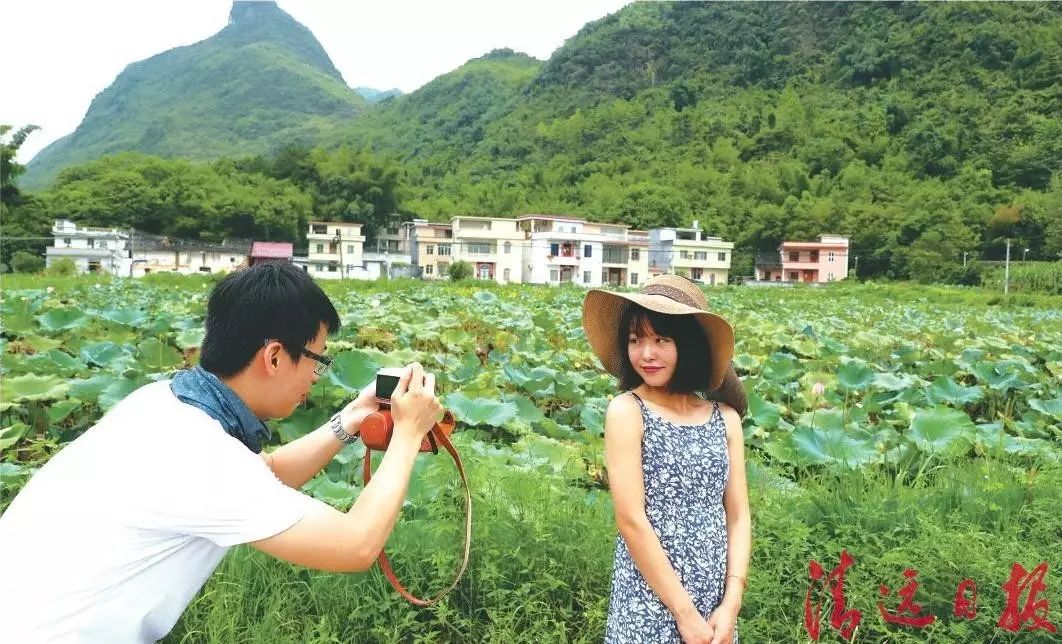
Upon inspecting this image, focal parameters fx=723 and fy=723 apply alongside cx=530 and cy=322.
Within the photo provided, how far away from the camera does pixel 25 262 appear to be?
97.2 feet

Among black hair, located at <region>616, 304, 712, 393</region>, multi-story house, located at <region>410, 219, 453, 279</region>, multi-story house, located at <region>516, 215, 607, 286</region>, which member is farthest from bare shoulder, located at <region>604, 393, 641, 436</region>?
multi-story house, located at <region>410, 219, 453, 279</region>

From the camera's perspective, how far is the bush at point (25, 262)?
29.2 m

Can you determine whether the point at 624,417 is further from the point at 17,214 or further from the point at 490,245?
the point at 490,245

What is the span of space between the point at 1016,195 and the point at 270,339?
51050mm

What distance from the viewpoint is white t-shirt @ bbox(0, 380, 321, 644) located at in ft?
3.51

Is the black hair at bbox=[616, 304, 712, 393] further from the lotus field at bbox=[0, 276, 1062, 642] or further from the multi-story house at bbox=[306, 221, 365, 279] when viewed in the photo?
the multi-story house at bbox=[306, 221, 365, 279]

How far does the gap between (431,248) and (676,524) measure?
41.8 meters

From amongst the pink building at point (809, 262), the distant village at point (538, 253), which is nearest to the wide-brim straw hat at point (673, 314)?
the distant village at point (538, 253)

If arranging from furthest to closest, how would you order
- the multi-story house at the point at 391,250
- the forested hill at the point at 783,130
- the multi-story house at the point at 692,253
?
the forested hill at the point at 783,130
the multi-story house at the point at 391,250
the multi-story house at the point at 692,253

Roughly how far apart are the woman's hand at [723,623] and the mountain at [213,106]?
8528 cm

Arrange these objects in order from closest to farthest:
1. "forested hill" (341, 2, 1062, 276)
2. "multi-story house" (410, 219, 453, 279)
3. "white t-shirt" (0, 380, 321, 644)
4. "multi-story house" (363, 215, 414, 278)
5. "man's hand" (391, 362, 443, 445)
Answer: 1. "white t-shirt" (0, 380, 321, 644)
2. "man's hand" (391, 362, 443, 445)
3. "multi-story house" (363, 215, 414, 278)
4. "multi-story house" (410, 219, 453, 279)
5. "forested hill" (341, 2, 1062, 276)

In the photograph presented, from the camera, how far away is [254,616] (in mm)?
1969

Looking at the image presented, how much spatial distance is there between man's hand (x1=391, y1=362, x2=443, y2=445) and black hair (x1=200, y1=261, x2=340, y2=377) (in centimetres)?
19

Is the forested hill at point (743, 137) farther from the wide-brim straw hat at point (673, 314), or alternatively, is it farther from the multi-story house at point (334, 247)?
the wide-brim straw hat at point (673, 314)
